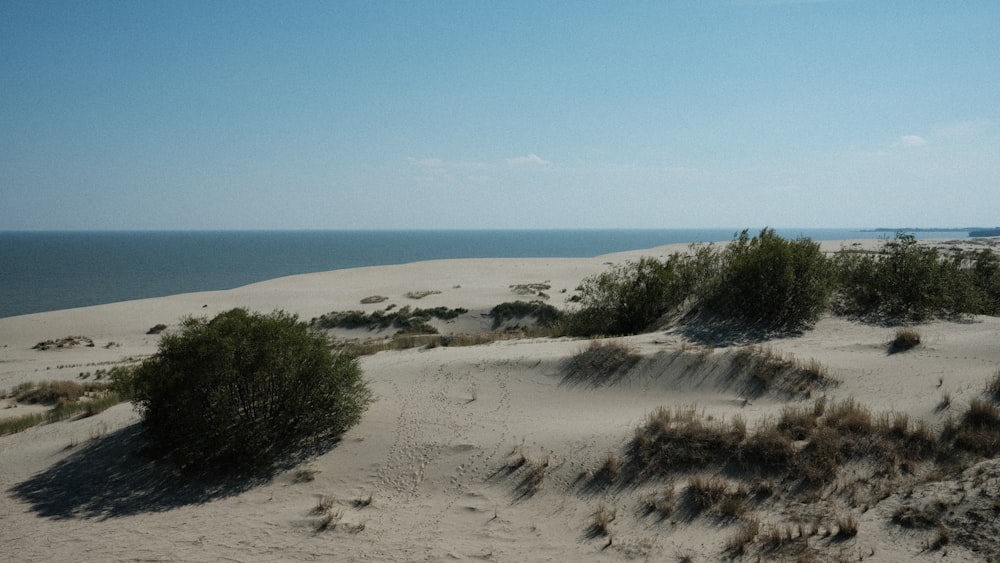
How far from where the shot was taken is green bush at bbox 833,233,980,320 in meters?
14.4

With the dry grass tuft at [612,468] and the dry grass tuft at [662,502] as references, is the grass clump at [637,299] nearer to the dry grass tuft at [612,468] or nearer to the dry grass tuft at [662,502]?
the dry grass tuft at [612,468]

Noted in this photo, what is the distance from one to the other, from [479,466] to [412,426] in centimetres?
184

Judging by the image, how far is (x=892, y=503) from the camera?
6895 millimetres

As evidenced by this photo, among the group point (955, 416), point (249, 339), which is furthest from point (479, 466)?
point (955, 416)

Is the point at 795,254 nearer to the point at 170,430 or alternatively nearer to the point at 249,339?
the point at 249,339

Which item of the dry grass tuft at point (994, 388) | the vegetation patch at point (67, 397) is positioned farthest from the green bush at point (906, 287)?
the vegetation patch at point (67, 397)

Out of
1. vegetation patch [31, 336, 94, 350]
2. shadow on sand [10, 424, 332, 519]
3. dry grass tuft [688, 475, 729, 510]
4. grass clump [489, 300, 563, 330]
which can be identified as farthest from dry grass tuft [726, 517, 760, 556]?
vegetation patch [31, 336, 94, 350]

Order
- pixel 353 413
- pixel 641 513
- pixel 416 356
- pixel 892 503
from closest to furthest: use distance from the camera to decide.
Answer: pixel 892 503 → pixel 641 513 → pixel 353 413 → pixel 416 356

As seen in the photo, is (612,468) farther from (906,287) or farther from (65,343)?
(65,343)

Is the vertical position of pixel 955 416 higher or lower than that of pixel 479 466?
higher

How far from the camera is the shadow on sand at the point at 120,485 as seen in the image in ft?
27.5

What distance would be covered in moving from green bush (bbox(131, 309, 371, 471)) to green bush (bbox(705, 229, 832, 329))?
982 cm

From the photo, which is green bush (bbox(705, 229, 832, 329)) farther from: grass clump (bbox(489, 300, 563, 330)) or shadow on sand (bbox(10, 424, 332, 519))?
grass clump (bbox(489, 300, 563, 330))

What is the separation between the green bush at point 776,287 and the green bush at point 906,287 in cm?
112
